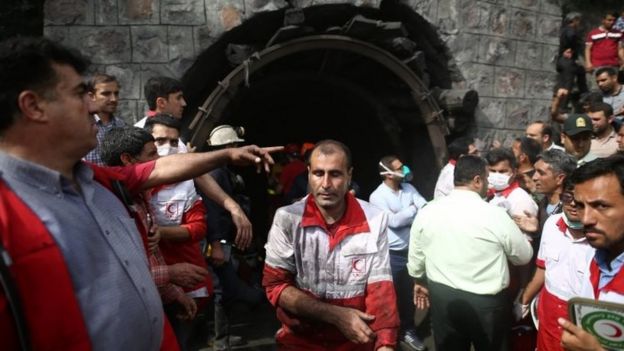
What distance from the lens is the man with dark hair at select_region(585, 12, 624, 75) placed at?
8.80 meters

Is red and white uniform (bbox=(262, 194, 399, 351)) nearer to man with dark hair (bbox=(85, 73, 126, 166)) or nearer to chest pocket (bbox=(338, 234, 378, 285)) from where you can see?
chest pocket (bbox=(338, 234, 378, 285))

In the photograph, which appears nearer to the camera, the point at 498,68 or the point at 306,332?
the point at 306,332

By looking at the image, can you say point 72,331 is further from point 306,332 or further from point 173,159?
point 306,332

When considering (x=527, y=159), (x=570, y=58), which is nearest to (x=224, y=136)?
(x=527, y=159)

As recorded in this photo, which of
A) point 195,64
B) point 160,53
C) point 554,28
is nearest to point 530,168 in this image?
point 554,28

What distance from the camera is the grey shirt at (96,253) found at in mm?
1514

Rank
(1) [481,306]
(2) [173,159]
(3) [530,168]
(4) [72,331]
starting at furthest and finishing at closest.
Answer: (3) [530,168]
(1) [481,306]
(2) [173,159]
(4) [72,331]

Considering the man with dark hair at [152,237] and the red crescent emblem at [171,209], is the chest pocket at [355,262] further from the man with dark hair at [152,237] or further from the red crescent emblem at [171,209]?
the red crescent emblem at [171,209]

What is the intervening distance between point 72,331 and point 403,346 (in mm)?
4216

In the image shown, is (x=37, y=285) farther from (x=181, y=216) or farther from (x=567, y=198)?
(x=567, y=198)

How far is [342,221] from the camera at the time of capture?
273 cm

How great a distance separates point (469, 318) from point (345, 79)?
3.88m

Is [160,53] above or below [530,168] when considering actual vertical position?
above

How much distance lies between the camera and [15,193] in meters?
1.47
